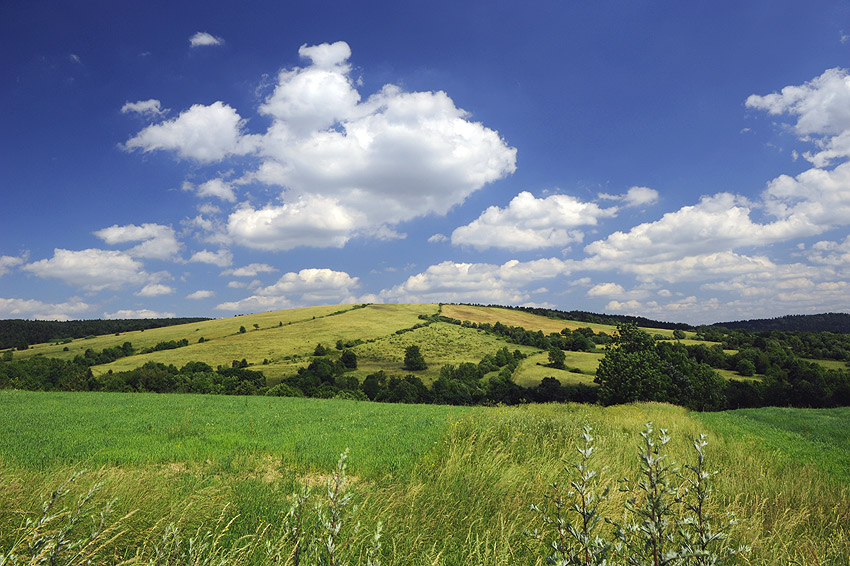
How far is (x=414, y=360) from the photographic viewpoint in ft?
253

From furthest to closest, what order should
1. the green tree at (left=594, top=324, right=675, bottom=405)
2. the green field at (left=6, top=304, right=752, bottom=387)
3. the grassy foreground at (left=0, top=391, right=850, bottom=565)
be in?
the green field at (left=6, top=304, right=752, bottom=387) < the green tree at (left=594, top=324, right=675, bottom=405) < the grassy foreground at (left=0, top=391, right=850, bottom=565)

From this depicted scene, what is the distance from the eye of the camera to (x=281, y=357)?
77.7m

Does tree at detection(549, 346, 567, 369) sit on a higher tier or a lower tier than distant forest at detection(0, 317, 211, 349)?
lower

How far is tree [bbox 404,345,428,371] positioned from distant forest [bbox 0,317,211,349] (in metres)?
100

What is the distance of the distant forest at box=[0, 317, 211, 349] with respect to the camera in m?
109

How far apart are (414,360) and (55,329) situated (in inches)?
4887

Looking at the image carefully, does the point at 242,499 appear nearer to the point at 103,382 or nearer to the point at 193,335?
the point at 103,382

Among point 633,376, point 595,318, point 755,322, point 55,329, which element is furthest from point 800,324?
point 55,329

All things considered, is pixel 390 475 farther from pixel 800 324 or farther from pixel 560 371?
pixel 800 324

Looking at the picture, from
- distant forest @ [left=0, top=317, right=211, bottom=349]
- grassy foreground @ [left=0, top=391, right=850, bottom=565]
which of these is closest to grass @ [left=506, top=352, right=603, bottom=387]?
grassy foreground @ [left=0, top=391, right=850, bottom=565]

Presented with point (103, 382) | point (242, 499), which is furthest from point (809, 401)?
point (103, 382)

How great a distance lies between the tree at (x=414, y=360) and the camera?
76500 mm

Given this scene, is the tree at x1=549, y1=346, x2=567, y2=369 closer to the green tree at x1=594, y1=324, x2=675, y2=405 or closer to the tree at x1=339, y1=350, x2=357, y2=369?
the green tree at x1=594, y1=324, x2=675, y2=405

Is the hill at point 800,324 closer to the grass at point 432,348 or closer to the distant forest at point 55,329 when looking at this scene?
the grass at point 432,348
